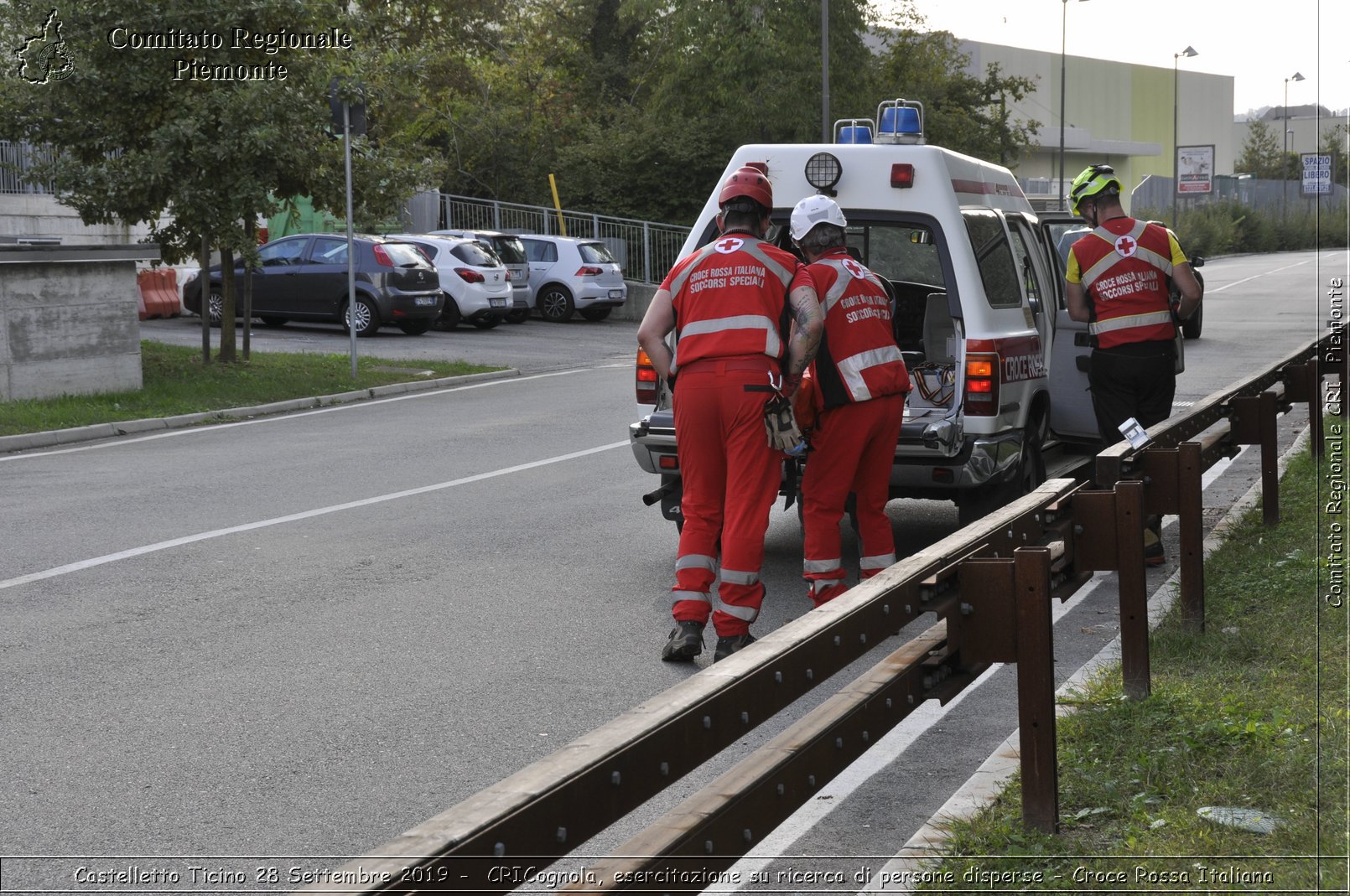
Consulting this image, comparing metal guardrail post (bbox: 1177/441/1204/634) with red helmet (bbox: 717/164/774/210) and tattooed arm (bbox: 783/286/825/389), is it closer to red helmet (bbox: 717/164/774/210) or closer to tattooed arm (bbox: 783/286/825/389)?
tattooed arm (bbox: 783/286/825/389)

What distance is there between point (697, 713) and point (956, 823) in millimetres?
1694

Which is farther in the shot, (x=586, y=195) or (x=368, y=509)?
(x=586, y=195)

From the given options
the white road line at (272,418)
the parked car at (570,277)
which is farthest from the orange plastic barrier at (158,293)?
the white road line at (272,418)

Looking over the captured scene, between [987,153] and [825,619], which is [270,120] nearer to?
[825,619]

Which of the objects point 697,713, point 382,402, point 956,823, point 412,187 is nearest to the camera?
point 697,713

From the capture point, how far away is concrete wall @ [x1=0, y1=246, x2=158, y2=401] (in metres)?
15.9

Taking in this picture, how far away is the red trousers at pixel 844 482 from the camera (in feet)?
21.4

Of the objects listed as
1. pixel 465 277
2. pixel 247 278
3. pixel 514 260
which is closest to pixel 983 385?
pixel 247 278

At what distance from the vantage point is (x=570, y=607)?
24.0 ft

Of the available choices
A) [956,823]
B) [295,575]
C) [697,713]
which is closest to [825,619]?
[697,713]

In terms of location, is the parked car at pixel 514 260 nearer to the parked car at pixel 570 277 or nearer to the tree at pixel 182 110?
the parked car at pixel 570 277

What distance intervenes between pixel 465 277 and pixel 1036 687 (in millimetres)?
24075

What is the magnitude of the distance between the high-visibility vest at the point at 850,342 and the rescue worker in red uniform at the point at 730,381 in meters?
0.33

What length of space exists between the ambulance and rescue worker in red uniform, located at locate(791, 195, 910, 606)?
66 cm
